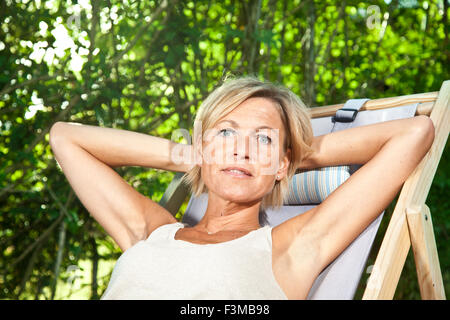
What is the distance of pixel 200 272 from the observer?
1.48 meters

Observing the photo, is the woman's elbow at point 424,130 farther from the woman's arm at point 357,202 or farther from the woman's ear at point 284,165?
the woman's ear at point 284,165

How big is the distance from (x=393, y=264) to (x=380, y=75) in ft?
10.3

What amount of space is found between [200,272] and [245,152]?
43 cm

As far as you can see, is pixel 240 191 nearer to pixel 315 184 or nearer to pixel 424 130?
pixel 315 184

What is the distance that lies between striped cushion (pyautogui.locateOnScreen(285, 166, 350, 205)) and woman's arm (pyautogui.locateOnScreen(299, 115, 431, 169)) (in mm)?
42

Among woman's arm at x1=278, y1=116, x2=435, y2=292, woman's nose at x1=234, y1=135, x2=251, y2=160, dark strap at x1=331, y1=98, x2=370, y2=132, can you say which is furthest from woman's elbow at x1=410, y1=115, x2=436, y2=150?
woman's nose at x1=234, y1=135, x2=251, y2=160

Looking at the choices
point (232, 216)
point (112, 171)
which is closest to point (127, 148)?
point (112, 171)

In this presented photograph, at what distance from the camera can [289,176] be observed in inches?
72.9

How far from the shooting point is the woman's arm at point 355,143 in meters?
1.64

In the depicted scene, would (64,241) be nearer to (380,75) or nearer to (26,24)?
(26,24)

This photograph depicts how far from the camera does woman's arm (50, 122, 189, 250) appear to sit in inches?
73.0

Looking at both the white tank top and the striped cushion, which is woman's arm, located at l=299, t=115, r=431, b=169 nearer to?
the striped cushion
